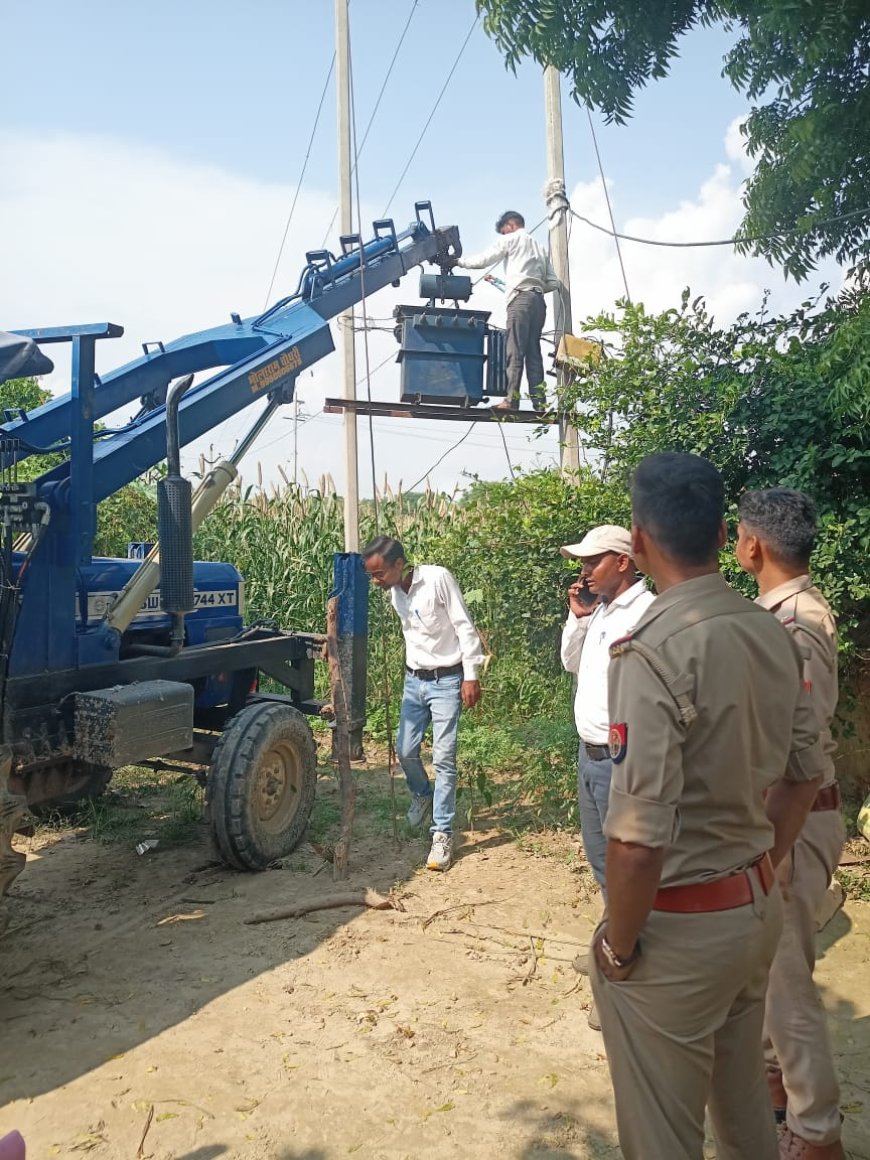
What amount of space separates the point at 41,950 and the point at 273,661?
2.22 m

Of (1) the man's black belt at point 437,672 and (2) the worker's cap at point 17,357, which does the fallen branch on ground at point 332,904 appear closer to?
(1) the man's black belt at point 437,672

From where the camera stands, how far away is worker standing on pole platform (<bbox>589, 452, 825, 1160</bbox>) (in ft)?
5.99

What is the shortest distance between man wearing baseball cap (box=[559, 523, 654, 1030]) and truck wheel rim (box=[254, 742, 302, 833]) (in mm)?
2172

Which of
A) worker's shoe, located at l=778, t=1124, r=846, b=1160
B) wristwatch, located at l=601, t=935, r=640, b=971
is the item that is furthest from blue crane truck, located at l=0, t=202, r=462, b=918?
worker's shoe, located at l=778, t=1124, r=846, b=1160

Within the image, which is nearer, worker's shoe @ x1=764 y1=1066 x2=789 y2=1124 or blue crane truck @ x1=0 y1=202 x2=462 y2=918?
worker's shoe @ x1=764 y1=1066 x2=789 y2=1124

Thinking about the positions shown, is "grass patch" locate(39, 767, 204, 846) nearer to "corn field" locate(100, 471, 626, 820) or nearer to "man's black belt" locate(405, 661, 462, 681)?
"corn field" locate(100, 471, 626, 820)

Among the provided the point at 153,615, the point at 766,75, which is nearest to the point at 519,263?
the point at 766,75

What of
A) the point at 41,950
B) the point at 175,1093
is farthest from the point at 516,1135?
the point at 41,950

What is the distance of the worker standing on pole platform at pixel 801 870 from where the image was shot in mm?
2578

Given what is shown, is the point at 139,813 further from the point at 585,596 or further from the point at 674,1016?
the point at 674,1016

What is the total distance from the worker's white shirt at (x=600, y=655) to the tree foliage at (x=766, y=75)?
3.39 metres

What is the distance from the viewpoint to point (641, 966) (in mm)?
1876

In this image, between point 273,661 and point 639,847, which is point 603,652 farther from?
point 273,661

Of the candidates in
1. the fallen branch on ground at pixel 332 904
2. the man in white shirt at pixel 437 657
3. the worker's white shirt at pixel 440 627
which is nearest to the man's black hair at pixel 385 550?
the man in white shirt at pixel 437 657
